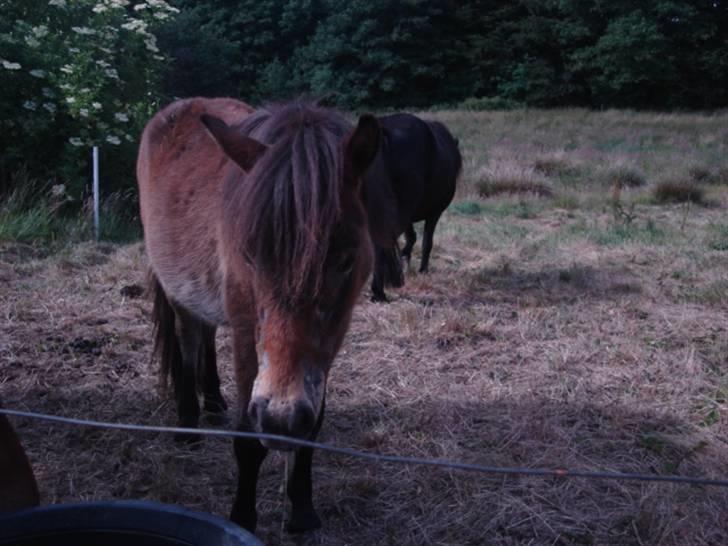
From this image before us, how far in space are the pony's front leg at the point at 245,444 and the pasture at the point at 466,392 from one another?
172 millimetres

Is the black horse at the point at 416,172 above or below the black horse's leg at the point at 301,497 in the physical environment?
above

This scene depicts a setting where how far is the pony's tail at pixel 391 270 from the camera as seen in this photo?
12.7 feet

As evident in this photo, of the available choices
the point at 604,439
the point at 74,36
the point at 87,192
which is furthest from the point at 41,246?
the point at 604,439

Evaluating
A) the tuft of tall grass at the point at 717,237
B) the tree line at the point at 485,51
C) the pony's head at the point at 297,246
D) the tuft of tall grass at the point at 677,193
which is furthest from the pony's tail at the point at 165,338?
the tree line at the point at 485,51

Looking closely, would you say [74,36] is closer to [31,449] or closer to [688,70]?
[31,449]

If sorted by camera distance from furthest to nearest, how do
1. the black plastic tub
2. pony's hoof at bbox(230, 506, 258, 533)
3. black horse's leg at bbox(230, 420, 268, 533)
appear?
pony's hoof at bbox(230, 506, 258, 533) → black horse's leg at bbox(230, 420, 268, 533) → the black plastic tub

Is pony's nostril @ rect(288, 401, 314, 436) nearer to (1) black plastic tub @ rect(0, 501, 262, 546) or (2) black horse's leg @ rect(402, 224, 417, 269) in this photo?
(1) black plastic tub @ rect(0, 501, 262, 546)

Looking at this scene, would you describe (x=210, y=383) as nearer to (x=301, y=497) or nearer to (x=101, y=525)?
(x=301, y=497)

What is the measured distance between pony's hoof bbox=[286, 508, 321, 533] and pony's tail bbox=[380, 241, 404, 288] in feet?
4.78

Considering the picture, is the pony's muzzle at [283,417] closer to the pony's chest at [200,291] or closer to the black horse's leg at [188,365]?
the pony's chest at [200,291]

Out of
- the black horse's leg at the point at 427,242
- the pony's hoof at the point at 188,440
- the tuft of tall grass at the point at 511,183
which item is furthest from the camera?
the tuft of tall grass at the point at 511,183

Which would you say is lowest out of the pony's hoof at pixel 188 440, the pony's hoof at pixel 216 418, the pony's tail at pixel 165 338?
the pony's hoof at pixel 216 418

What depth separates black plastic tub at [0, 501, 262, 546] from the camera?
1894 millimetres

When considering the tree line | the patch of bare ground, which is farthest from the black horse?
the tree line
